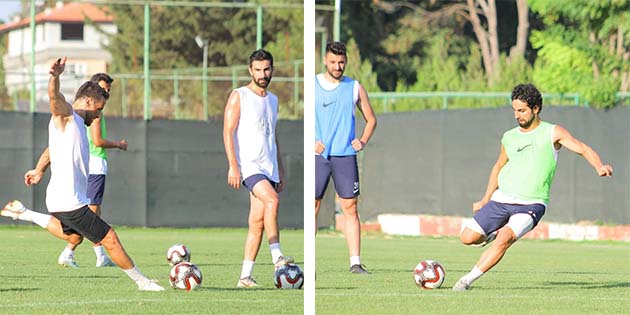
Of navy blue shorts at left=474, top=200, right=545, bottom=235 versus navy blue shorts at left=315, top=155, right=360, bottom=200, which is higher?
navy blue shorts at left=315, top=155, right=360, bottom=200

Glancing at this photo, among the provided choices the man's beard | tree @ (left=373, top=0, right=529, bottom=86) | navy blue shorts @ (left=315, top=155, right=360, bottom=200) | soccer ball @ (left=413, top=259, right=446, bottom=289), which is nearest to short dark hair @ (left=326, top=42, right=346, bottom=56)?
navy blue shorts @ (left=315, top=155, right=360, bottom=200)

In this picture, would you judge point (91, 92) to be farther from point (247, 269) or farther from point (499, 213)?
point (499, 213)

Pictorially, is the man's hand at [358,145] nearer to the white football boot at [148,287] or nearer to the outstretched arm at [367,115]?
the outstretched arm at [367,115]

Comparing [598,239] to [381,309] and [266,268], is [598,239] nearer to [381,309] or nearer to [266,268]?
[266,268]

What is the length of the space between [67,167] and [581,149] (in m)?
4.26

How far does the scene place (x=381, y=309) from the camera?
1059cm

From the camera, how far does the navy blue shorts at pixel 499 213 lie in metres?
12.4

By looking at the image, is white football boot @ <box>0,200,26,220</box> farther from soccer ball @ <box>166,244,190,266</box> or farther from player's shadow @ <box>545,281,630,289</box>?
player's shadow @ <box>545,281,630,289</box>

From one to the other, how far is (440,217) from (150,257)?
10.4m

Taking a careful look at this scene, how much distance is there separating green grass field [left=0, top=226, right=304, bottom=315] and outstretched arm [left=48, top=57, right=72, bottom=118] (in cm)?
144

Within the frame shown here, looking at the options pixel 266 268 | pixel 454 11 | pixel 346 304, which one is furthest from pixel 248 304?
pixel 454 11

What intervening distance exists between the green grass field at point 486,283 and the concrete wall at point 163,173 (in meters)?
6.00

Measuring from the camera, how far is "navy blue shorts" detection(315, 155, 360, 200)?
1462cm

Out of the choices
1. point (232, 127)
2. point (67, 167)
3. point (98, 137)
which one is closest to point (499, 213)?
point (232, 127)
